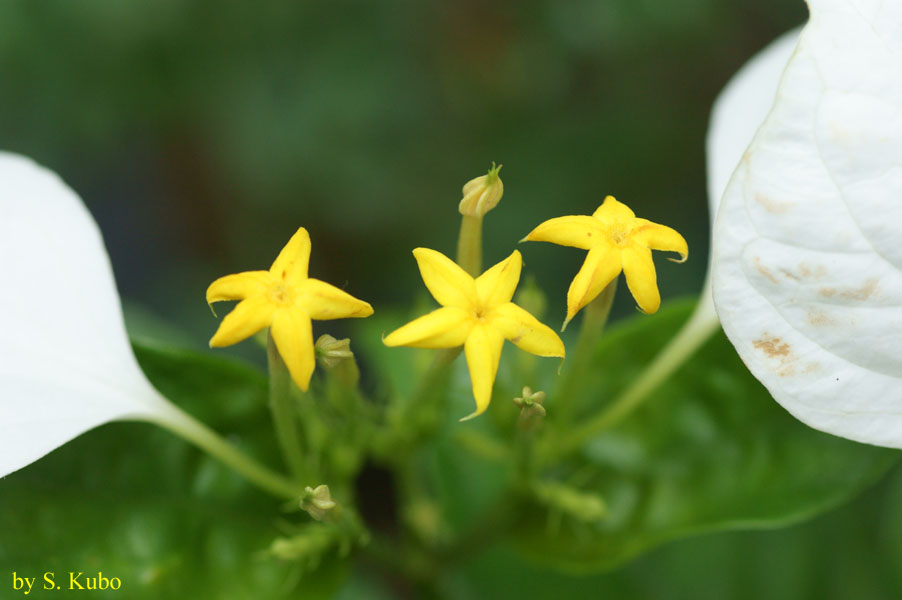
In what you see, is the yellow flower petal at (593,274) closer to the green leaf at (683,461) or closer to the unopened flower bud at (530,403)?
the unopened flower bud at (530,403)

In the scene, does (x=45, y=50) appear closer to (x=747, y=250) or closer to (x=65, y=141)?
(x=65, y=141)

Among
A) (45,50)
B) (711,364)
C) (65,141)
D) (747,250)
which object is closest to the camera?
(747,250)

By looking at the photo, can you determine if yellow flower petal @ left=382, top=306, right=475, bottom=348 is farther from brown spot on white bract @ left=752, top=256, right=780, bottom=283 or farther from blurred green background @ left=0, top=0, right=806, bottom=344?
blurred green background @ left=0, top=0, right=806, bottom=344

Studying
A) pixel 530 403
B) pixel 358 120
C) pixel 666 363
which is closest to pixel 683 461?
pixel 666 363

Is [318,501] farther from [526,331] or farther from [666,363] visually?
[666,363]

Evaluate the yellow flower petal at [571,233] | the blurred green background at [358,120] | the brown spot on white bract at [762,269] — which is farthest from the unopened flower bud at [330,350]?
the blurred green background at [358,120]

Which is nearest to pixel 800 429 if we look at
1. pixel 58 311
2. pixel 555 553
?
pixel 555 553

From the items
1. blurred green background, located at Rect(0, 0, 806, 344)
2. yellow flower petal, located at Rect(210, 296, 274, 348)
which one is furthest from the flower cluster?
blurred green background, located at Rect(0, 0, 806, 344)
